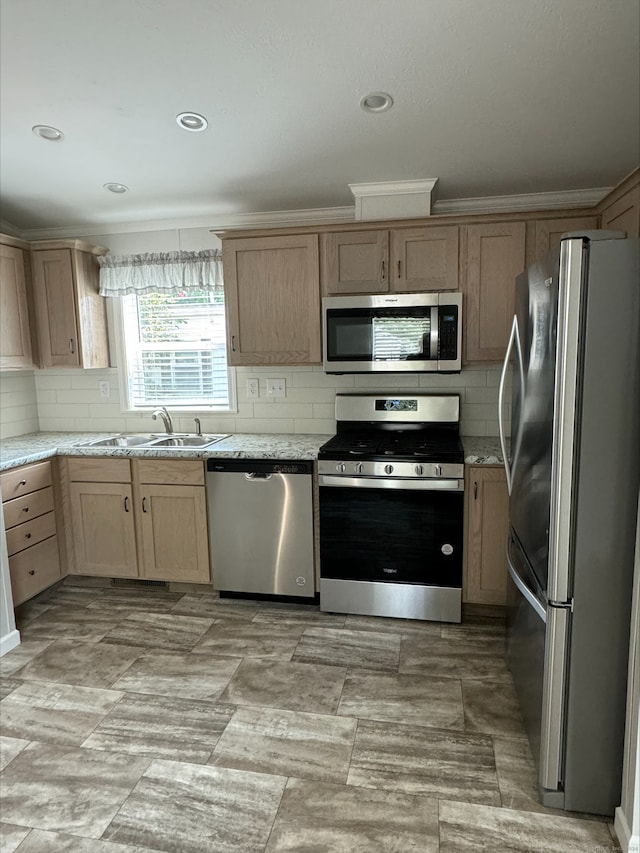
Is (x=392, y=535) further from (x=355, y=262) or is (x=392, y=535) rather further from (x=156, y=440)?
(x=156, y=440)

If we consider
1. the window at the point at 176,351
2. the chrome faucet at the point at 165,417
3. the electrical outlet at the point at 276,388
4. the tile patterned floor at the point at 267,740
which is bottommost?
the tile patterned floor at the point at 267,740

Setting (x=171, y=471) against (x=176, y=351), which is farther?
(x=176, y=351)

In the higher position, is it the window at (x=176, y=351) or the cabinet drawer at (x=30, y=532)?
the window at (x=176, y=351)

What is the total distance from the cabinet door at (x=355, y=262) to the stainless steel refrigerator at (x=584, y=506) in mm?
1336

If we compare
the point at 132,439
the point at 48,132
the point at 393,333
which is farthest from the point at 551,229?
the point at 132,439

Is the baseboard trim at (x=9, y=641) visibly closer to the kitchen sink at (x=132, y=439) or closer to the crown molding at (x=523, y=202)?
the kitchen sink at (x=132, y=439)

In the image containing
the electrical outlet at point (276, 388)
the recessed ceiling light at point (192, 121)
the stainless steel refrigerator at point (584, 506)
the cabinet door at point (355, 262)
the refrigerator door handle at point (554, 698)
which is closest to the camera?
the stainless steel refrigerator at point (584, 506)

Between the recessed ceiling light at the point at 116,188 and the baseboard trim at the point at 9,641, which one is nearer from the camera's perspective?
the baseboard trim at the point at 9,641

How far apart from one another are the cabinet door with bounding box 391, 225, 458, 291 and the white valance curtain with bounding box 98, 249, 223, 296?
121 cm

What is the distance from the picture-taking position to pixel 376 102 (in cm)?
241

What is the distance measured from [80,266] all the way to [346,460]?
2254 mm

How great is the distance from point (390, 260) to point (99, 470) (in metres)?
2.14

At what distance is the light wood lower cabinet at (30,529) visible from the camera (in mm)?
2939

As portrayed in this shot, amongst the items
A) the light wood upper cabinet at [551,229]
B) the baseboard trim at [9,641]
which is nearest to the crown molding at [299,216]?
the light wood upper cabinet at [551,229]
